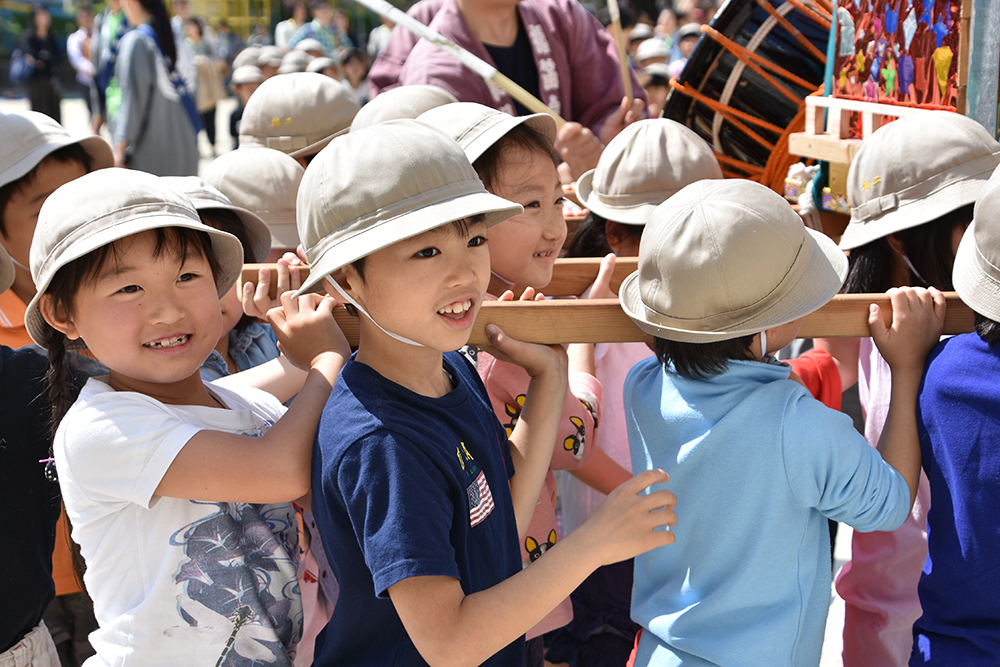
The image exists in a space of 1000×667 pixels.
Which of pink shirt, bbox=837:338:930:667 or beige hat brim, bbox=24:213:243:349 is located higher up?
beige hat brim, bbox=24:213:243:349

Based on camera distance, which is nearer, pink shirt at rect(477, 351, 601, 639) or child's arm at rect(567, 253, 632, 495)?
pink shirt at rect(477, 351, 601, 639)

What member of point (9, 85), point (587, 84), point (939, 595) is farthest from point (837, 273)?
point (9, 85)

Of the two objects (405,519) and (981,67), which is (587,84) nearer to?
(981,67)

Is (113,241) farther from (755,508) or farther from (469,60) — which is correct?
(469,60)

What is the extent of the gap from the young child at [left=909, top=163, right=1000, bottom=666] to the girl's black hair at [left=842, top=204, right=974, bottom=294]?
0.31 m

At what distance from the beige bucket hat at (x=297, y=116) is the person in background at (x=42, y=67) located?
11040mm

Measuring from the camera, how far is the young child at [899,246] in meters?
1.88

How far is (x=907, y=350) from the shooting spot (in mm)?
1620

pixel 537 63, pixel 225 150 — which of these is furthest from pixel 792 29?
pixel 225 150

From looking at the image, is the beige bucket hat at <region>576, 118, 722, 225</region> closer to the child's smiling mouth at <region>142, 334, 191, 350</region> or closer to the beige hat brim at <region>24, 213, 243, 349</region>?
the beige hat brim at <region>24, 213, 243, 349</region>

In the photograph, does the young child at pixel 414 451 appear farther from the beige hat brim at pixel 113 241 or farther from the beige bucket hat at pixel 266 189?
the beige bucket hat at pixel 266 189

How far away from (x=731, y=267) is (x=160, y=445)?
0.93 meters

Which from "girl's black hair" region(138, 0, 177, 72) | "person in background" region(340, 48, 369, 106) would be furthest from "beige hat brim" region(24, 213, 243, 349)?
"person in background" region(340, 48, 369, 106)

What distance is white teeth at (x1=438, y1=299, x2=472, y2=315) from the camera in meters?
1.45
